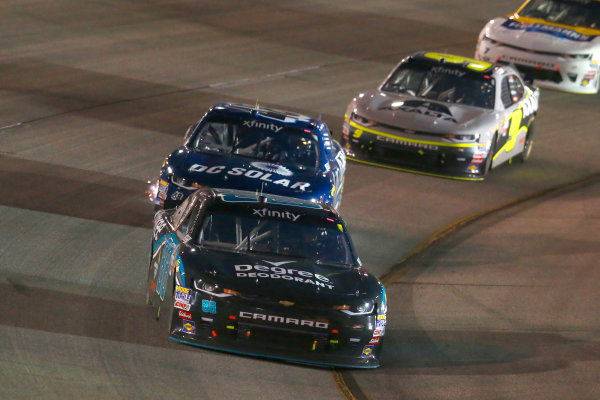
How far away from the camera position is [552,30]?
2369 cm

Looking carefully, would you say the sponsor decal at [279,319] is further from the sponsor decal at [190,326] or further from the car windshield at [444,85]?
the car windshield at [444,85]

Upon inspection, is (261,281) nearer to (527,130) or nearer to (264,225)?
(264,225)

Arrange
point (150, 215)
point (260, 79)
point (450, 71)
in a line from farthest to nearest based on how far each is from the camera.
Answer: point (260, 79) < point (450, 71) < point (150, 215)

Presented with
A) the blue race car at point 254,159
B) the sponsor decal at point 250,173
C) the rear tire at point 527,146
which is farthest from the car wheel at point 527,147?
the sponsor decal at point 250,173

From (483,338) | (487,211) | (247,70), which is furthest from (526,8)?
(483,338)

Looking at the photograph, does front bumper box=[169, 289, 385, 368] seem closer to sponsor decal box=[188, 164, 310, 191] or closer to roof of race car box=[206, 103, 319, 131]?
sponsor decal box=[188, 164, 310, 191]

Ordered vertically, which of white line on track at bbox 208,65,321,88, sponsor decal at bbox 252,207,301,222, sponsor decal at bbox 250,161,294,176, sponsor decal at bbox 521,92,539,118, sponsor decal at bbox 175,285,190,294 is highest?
sponsor decal at bbox 252,207,301,222

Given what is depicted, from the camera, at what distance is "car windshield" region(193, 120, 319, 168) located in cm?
1384

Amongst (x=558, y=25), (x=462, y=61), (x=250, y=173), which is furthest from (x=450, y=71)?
(x=558, y=25)

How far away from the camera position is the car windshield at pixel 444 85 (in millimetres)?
17969

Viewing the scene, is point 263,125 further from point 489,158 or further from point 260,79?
point 260,79

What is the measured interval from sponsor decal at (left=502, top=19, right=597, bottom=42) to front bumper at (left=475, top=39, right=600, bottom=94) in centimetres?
50

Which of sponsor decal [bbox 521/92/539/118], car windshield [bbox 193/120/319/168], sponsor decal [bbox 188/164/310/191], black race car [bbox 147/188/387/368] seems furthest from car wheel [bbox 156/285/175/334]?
sponsor decal [bbox 521/92/539/118]

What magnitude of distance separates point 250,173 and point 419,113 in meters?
4.78
